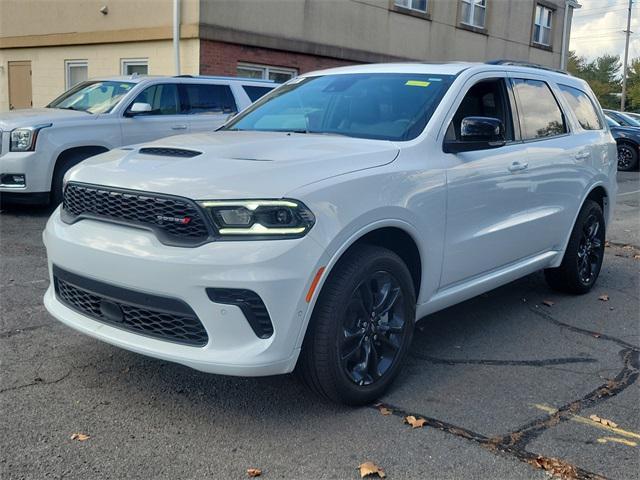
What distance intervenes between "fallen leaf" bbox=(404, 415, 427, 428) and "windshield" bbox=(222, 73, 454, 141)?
1627 millimetres

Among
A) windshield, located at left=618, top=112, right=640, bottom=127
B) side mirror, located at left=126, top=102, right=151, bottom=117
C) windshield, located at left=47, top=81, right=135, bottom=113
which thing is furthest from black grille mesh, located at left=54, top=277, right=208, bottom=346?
windshield, located at left=618, top=112, right=640, bottom=127

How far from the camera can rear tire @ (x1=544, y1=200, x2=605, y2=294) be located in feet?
20.1

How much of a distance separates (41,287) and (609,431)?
172 inches

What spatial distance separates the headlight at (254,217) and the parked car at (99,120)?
619 centimetres

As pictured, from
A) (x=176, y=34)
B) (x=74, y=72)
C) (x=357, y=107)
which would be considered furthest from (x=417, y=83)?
(x=74, y=72)

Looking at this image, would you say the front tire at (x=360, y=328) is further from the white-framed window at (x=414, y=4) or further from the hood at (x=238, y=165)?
the white-framed window at (x=414, y=4)

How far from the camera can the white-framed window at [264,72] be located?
16.2 m

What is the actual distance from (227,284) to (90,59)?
50.8 feet

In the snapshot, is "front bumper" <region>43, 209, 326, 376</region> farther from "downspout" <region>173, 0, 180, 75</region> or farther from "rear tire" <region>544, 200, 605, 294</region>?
"downspout" <region>173, 0, 180, 75</region>

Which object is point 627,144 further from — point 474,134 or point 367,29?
point 474,134

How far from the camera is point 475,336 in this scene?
516 cm

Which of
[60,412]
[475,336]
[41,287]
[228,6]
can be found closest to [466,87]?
[475,336]

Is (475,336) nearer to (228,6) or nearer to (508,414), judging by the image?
(508,414)

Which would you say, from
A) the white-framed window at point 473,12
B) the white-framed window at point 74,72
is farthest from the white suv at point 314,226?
the white-framed window at point 473,12
